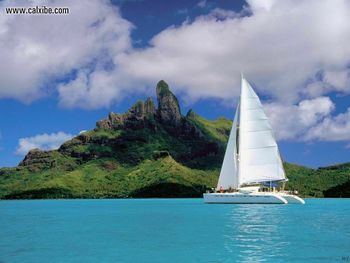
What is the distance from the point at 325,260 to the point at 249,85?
68333 mm

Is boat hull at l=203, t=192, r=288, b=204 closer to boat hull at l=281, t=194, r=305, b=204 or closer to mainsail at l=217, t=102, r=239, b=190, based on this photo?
boat hull at l=281, t=194, r=305, b=204

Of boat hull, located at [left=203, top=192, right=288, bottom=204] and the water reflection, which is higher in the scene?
boat hull, located at [left=203, top=192, right=288, bottom=204]

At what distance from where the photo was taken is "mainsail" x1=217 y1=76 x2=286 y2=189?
91.5m

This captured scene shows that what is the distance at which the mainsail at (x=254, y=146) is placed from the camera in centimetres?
9150

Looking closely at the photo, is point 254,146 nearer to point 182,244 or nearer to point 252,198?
point 252,198

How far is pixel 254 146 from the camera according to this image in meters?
92.4

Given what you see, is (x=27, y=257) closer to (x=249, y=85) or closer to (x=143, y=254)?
(x=143, y=254)

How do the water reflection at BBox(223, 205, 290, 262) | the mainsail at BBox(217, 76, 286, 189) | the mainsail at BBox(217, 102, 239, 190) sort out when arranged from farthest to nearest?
the mainsail at BBox(217, 102, 239, 190), the mainsail at BBox(217, 76, 286, 189), the water reflection at BBox(223, 205, 290, 262)

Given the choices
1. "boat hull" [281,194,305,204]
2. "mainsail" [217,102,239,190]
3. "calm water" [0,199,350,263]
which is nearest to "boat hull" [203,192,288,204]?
"boat hull" [281,194,305,204]

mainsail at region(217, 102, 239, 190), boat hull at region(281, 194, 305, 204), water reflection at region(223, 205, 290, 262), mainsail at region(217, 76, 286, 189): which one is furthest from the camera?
boat hull at region(281, 194, 305, 204)

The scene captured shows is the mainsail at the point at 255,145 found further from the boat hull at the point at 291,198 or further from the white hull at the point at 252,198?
the boat hull at the point at 291,198

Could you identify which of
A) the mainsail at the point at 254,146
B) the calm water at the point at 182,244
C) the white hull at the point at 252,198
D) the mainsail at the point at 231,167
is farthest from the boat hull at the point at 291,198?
the calm water at the point at 182,244

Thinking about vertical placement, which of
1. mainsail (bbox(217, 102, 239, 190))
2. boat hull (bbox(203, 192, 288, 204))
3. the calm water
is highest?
mainsail (bbox(217, 102, 239, 190))

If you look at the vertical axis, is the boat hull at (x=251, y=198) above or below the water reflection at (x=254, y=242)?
above
